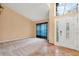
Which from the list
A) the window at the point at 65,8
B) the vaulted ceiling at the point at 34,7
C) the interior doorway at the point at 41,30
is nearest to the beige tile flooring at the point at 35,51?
the window at the point at 65,8

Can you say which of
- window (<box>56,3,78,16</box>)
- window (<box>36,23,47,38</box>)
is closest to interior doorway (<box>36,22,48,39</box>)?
window (<box>36,23,47,38</box>)

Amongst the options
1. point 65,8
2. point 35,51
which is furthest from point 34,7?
point 35,51

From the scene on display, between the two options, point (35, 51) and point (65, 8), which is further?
point (65, 8)

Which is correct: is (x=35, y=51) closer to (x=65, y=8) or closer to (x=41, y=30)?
(x=65, y=8)

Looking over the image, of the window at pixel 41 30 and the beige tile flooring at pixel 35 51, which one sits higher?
the window at pixel 41 30

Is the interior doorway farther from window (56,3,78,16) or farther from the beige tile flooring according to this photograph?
the beige tile flooring

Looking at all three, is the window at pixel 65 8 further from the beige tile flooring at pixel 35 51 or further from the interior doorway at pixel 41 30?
the interior doorway at pixel 41 30

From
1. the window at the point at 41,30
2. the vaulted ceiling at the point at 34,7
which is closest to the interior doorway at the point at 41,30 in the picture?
the window at the point at 41,30

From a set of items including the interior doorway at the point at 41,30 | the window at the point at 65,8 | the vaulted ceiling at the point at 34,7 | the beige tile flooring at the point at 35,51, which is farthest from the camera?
the interior doorway at the point at 41,30

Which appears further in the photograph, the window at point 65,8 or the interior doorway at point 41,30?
the interior doorway at point 41,30

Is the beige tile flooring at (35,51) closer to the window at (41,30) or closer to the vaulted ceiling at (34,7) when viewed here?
the vaulted ceiling at (34,7)

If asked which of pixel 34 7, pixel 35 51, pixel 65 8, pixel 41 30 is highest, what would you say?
pixel 34 7

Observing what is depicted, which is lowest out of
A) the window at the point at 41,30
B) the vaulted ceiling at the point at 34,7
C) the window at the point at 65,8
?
the window at the point at 41,30

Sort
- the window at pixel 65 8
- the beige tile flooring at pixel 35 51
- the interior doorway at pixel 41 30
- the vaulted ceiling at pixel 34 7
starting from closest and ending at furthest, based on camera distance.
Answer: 1. the beige tile flooring at pixel 35 51
2. the window at pixel 65 8
3. the vaulted ceiling at pixel 34 7
4. the interior doorway at pixel 41 30
